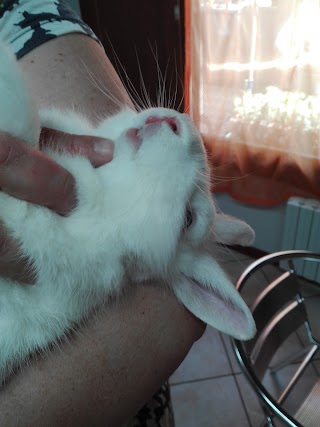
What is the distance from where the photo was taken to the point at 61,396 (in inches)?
23.9

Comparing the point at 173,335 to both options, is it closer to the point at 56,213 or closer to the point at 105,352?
the point at 105,352

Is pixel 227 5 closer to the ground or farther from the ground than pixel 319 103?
farther from the ground

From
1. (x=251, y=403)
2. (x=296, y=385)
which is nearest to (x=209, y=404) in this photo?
(x=251, y=403)

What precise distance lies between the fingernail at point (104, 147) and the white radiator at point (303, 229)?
1.84m

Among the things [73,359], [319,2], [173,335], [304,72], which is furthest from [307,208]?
[73,359]

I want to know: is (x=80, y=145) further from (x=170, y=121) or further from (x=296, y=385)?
(x=296, y=385)

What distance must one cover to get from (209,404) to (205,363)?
23 centimetres

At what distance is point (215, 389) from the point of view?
6.65ft

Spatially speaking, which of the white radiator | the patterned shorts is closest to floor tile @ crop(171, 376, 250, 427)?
the white radiator

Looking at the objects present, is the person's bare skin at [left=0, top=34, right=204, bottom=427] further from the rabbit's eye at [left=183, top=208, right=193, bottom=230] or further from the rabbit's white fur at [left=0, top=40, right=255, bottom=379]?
the rabbit's eye at [left=183, top=208, right=193, bottom=230]

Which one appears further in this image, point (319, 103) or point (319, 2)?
point (319, 103)

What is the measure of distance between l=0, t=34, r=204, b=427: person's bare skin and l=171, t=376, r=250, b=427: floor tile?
1.30 meters

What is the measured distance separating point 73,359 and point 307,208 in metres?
1.93

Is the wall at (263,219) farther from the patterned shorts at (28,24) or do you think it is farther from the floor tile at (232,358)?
the patterned shorts at (28,24)
